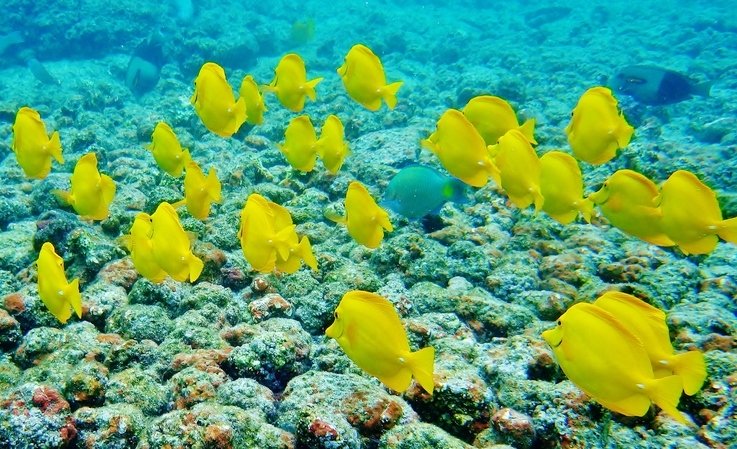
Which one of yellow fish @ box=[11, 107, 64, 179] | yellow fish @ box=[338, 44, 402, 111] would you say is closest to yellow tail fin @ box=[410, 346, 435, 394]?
yellow fish @ box=[338, 44, 402, 111]

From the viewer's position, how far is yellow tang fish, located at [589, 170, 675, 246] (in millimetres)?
3109

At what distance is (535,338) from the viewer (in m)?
3.93

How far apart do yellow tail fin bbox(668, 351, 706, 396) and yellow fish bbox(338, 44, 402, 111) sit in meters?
2.87

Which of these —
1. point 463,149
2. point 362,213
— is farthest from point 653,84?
point 362,213

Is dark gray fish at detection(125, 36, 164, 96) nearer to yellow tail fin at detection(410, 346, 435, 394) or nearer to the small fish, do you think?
the small fish

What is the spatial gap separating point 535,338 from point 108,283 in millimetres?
4037

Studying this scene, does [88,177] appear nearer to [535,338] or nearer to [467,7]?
[535,338]

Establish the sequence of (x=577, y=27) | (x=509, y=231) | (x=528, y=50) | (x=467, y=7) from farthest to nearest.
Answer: (x=467, y=7)
(x=577, y=27)
(x=528, y=50)
(x=509, y=231)

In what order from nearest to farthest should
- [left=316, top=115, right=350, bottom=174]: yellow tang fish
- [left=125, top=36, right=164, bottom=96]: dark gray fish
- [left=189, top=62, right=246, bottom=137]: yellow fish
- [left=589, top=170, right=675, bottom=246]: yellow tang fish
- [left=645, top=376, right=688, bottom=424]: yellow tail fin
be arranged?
1. [left=645, top=376, right=688, bottom=424]: yellow tail fin
2. [left=589, top=170, right=675, bottom=246]: yellow tang fish
3. [left=189, top=62, right=246, bottom=137]: yellow fish
4. [left=316, top=115, right=350, bottom=174]: yellow tang fish
5. [left=125, top=36, right=164, bottom=96]: dark gray fish

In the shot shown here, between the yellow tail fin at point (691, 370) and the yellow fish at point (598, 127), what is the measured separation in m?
1.84

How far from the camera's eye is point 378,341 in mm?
2258

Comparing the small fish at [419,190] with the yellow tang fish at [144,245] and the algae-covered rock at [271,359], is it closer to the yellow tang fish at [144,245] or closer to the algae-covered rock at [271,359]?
the algae-covered rock at [271,359]

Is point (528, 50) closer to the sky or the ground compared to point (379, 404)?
closer to the ground

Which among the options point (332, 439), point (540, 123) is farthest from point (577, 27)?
point (332, 439)
